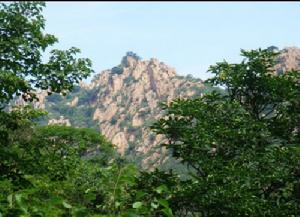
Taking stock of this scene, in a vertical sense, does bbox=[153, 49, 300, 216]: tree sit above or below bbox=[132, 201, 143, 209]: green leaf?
above

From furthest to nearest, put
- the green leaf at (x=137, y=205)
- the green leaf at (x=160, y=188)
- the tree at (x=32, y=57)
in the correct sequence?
1. the tree at (x=32, y=57)
2. the green leaf at (x=160, y=188)
3. the green leaf at (x=137, y=205)

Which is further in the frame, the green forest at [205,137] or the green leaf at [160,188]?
the green forest at [205,137]

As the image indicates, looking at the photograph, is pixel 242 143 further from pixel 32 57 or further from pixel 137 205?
pixel 137 205

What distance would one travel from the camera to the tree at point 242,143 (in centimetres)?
1736

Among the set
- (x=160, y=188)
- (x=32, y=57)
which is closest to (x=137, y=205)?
(x=160, y=188)

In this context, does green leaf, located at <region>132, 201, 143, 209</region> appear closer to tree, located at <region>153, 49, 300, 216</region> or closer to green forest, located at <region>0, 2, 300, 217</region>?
green forest, located at <region>0, 2, 300, 217</region>

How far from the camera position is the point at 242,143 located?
1941cm

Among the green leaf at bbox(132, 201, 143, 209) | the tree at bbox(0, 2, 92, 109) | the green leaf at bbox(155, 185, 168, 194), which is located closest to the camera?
the green leaf at bbox(132, 201, 143, 209)

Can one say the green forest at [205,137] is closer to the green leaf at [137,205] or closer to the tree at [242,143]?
the tree at [242,143]

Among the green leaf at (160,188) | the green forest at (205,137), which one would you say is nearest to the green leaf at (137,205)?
the green leaf at (160,188)

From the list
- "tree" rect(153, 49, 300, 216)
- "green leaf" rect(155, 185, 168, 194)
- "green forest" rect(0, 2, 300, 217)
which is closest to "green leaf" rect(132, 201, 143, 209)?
"green leaf" rect(155, 185, 168, 194)

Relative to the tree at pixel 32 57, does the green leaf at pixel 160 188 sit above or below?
below

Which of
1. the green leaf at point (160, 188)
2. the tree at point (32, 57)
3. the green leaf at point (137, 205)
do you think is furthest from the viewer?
the tree at point (32, 57)

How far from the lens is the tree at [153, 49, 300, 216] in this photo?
683 inches
